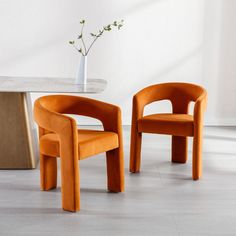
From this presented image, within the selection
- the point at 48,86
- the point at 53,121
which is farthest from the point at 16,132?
the point at 53,121

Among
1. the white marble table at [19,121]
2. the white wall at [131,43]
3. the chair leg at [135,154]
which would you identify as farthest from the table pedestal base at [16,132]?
the white wall at [131,43]

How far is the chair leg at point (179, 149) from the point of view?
500cm

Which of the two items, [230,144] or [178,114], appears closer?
[178,114]

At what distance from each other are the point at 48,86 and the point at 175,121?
1.03 meters

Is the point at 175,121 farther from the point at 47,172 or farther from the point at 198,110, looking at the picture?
the point at 47,172

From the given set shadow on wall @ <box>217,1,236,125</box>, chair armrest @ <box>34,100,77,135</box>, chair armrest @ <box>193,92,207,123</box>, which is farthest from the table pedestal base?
shadow on wall @ <box>217,1,236,125</box>

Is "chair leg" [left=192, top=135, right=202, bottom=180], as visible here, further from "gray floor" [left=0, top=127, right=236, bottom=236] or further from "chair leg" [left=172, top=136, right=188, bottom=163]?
"chair leg" [left=172, top=136, right=188, bottom=163]

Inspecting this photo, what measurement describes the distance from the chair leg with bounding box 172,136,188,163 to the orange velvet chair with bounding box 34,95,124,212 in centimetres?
98

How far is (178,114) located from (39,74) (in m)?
2.26

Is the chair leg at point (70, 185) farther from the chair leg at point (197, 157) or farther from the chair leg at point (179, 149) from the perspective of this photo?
the chair leg at point (179, 149)

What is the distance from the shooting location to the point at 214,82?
6703mm

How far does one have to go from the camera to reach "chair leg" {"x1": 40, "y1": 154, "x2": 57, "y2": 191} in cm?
413

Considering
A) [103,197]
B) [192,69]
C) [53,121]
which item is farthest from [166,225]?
[192,69]

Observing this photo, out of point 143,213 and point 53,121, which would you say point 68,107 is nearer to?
point 53,121
